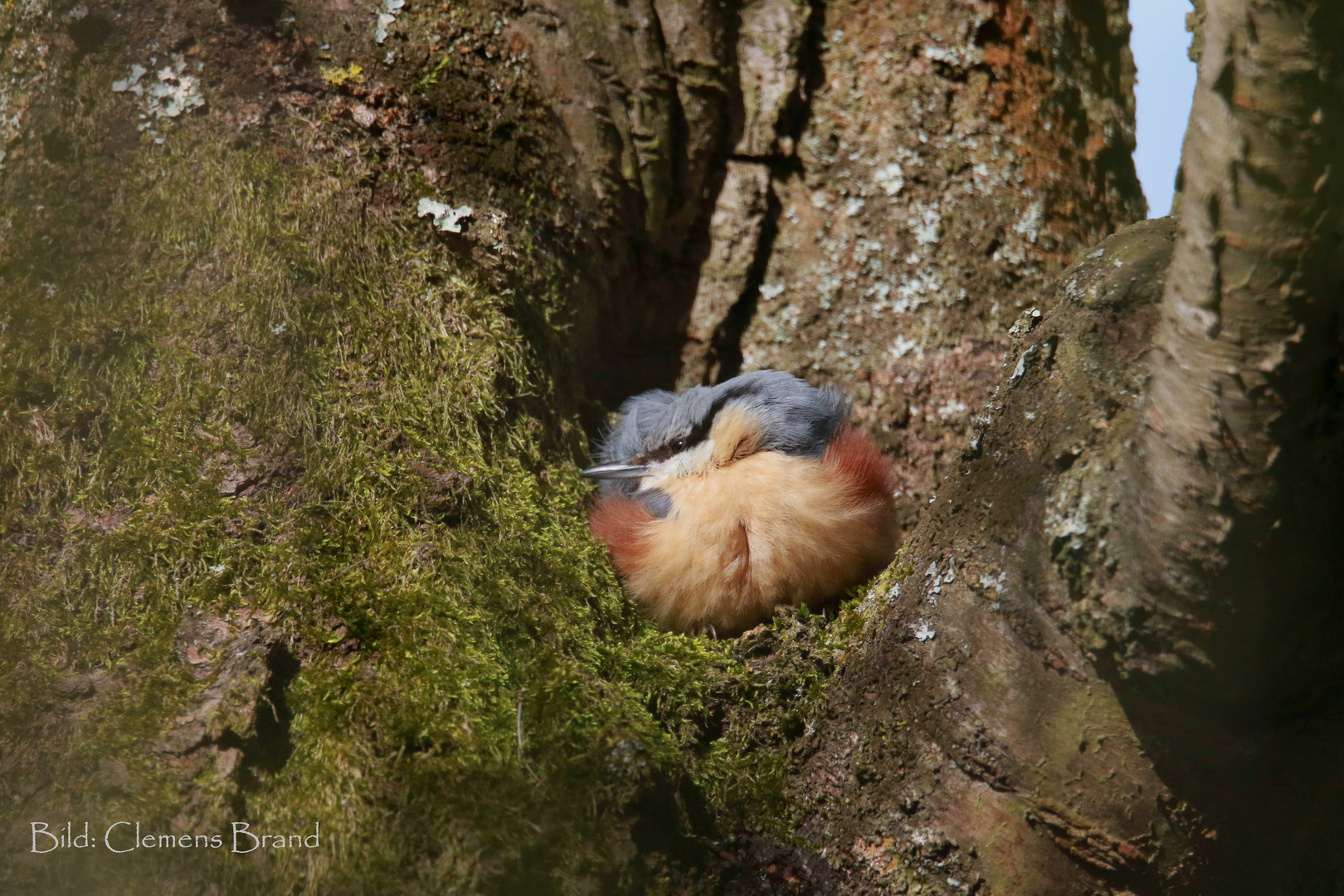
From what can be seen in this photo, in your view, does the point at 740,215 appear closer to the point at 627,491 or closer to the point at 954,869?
the point at 627,491

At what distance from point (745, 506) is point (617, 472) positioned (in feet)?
1.62

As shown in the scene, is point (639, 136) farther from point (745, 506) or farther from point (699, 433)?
point (745, 506)

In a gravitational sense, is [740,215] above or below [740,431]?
above

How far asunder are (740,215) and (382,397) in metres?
1.56

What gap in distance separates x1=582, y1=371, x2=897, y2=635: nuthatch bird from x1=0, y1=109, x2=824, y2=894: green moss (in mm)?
170

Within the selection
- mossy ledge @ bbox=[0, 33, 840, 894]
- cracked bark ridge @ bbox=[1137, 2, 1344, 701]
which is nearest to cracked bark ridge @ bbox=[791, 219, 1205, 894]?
cracked bark ridge @ bbox=[1137, 2, 1344, 701]

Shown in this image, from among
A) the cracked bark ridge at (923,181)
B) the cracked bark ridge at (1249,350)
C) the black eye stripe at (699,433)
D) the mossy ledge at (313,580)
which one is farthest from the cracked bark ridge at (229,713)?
the cracked bark ridge at (923,181)

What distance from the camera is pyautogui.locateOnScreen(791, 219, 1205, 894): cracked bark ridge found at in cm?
147

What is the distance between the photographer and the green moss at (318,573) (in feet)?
5.15

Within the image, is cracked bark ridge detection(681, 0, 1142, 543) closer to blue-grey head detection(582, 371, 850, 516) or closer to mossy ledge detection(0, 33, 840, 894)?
blue-grey head detection(582, 371, 850, 516)

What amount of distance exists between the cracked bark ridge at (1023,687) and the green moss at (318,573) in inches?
11.2

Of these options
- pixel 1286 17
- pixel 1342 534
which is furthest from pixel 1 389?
pixel 1342 534

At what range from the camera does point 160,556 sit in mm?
1859

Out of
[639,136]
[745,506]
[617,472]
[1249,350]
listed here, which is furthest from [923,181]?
[1249,350]
